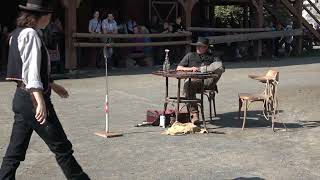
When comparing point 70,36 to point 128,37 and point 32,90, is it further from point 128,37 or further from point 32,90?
point 32,90

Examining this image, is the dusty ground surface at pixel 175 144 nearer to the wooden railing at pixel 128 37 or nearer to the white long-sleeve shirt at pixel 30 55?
the white long-sleeve shirt at pixel 30 55

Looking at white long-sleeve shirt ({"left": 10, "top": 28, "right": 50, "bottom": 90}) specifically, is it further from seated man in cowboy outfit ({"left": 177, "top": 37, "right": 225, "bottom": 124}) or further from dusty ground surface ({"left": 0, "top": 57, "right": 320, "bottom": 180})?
seated man in cowboy outfit ({"left": 177, "top": 37, "right": 225, "bottom": 124})

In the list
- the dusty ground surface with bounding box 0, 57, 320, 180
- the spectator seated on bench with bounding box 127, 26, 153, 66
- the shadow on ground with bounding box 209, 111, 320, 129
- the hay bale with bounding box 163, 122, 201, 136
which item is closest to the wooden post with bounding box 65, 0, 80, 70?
the spectator seated on bench with bounding box 127, 26, 153, 66

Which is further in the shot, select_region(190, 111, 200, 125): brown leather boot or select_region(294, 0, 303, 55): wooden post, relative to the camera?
select_region(294, 0, 303, 55): wooden post

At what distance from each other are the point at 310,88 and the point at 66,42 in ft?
23.0

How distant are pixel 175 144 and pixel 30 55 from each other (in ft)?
12.1

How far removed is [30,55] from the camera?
189 inches

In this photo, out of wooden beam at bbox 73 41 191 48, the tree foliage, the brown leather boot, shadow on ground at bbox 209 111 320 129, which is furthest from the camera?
the tree foliage

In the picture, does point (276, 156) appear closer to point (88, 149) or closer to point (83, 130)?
point (88, 149)

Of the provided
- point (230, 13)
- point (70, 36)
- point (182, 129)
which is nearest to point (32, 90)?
point (182, 129)

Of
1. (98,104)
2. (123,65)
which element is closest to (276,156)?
(98,104)

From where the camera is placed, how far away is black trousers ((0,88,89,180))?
4.95 m

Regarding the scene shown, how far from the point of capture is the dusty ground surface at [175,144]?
264 inches

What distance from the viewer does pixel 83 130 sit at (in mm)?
9078
